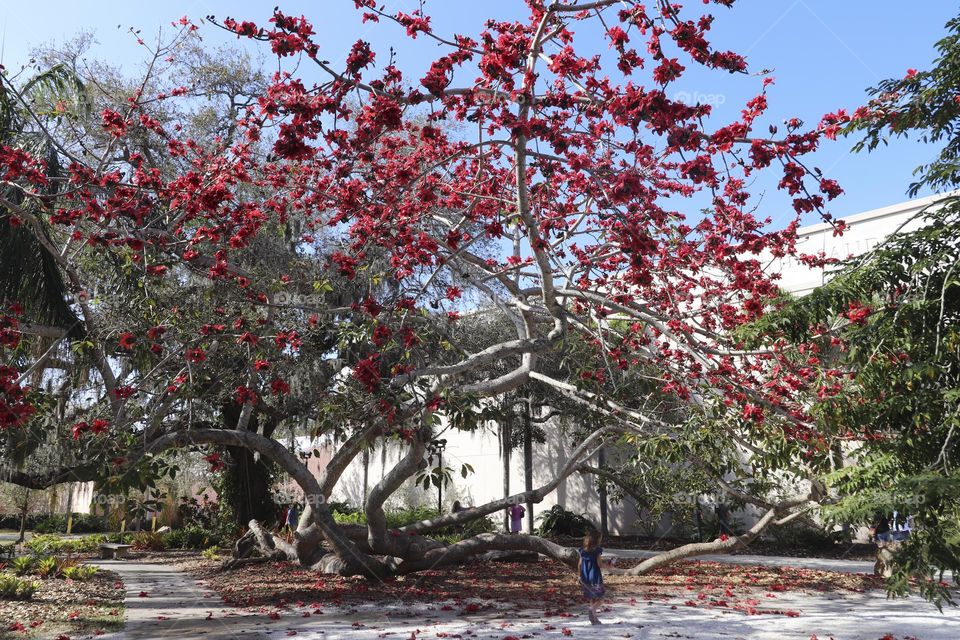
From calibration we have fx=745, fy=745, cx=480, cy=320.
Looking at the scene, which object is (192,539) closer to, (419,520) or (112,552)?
(112,552)

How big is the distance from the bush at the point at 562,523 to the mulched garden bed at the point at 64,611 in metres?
11.0

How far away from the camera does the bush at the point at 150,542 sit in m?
17.4

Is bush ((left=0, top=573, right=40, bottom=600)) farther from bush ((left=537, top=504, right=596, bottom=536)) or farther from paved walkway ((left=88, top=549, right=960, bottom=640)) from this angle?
bush ((left=537, top=504, right=596, bottom=536))

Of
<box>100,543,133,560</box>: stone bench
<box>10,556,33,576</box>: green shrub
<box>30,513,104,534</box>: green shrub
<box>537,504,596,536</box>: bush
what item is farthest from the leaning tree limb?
<box>30,513,104,534</box>: green shrub

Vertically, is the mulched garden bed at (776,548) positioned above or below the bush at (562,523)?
below

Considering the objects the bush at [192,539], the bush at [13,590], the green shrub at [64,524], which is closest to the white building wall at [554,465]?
the bush at [192,539]

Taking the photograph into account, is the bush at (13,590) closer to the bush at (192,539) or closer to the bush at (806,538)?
the bush at (192,539)

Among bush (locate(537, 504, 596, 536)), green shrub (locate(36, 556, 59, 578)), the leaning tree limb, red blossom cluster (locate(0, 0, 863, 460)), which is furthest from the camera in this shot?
bush (locate(537, 504, 596, 536))

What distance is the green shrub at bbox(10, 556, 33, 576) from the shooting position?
9.73 m

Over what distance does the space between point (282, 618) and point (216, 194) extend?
13.8 ft

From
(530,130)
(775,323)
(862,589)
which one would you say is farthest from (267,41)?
(862,589)

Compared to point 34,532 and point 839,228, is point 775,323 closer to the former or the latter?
point 839,228

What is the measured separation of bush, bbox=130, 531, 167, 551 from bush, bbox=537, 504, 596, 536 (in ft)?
29.8

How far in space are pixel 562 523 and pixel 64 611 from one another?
13.1 m
